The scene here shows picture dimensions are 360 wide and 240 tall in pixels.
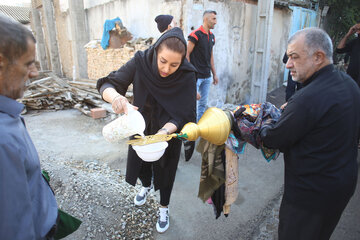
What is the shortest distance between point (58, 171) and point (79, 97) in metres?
4.30

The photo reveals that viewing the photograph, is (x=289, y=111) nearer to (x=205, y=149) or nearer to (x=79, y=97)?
(x=205, y=149)

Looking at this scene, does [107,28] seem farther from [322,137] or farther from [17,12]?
[17,12]

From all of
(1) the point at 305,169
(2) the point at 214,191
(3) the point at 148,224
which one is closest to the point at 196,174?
(3) the point at 148,224

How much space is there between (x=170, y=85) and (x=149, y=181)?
123 centimetres

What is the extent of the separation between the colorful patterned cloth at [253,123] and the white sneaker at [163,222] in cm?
117

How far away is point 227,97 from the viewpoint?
6.89m

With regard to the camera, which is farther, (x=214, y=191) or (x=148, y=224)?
(x=148, y=224)

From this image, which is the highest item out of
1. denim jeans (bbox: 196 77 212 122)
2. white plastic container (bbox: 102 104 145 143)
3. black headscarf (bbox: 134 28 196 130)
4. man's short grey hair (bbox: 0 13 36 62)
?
man's short grey hair (bbox: 0 13 36 62)

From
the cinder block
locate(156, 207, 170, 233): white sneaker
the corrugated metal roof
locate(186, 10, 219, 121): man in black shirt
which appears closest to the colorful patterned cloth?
locate(156, 207, 170, 233): white sneaker

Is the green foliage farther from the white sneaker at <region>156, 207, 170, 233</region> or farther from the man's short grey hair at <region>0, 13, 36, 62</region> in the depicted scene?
the man's short grey hair at <region>0, 13, 36, 62</region>

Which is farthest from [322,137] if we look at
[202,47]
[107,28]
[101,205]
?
[107,28]

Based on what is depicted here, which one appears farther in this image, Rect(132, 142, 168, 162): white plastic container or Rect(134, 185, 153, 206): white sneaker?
Rect(134, 185, 153, 206): white sneaker

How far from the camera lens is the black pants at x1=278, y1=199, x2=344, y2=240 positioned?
1544mm

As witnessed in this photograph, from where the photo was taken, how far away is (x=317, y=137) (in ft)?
4.76
